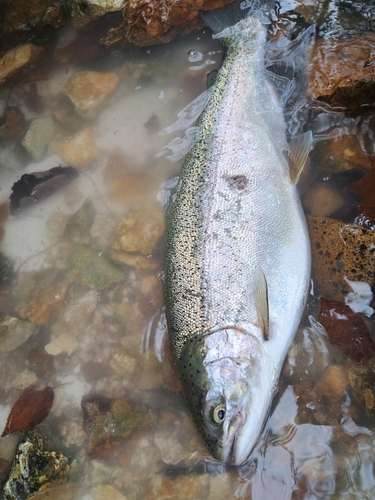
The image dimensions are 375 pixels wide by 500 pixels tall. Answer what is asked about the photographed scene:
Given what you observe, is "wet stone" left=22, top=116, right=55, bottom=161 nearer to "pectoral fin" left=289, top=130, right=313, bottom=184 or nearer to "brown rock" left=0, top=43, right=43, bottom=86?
"brown rock" left=0, top=43, right=43, bottom=86

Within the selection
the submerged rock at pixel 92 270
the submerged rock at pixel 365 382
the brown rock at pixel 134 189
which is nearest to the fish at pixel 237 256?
the submerged rock at pixel 365 382

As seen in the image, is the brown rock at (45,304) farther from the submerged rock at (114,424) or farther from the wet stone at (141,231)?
the submerged rock at (114,424)

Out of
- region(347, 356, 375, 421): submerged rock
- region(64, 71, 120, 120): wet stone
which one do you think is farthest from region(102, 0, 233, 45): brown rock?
region(347, 356, 375, 421): submerged rock

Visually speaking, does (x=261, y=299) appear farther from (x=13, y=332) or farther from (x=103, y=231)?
(x=13, y=332)

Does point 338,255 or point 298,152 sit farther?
point 298,152

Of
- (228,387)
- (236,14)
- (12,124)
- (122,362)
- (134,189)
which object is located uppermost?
(236,14)

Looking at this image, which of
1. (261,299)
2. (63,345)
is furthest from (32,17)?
(261,299)
